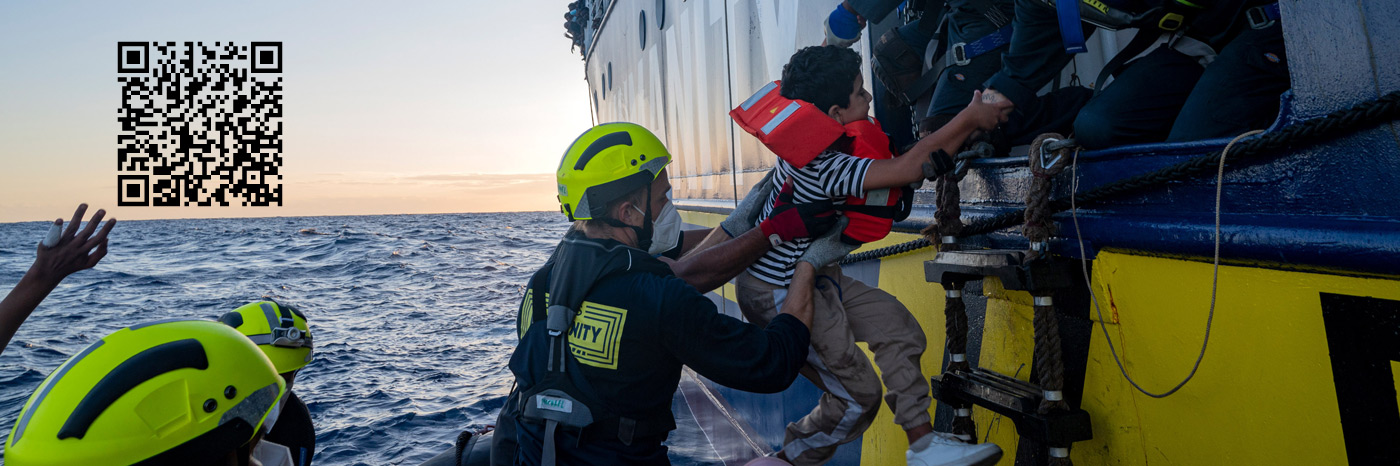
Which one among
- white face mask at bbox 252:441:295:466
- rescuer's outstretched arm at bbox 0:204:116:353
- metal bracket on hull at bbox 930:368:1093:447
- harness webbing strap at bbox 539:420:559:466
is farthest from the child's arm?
rescuer's outstretched arm at bbox 0:204:116:353

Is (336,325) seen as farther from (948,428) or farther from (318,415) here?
(948,428)

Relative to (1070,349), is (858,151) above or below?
above

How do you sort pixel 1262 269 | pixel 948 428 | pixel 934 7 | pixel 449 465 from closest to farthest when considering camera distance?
1. pixel 1262 269
2. pixel 948 428
3. pixel 934 7
4. pixel 449 465

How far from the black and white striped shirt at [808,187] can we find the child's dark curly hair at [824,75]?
203 mm

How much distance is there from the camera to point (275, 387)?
7.25ft

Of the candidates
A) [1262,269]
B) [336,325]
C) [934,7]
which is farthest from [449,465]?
[336,325]

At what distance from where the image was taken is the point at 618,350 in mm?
2246

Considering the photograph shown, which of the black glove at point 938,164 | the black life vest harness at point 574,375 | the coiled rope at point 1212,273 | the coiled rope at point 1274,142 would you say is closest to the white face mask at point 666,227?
the black life vest harness at point 574,375

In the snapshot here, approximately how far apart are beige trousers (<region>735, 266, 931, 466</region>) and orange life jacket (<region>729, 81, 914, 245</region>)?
9.7 inches

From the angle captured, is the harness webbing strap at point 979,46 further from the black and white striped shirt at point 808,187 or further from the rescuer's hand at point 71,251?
the rescuer's hand at point 71,251

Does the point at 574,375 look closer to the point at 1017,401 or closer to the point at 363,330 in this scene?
the point at 1017,401

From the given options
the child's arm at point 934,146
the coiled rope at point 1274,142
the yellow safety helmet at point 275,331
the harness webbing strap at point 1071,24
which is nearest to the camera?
the coiled rope at point 1274,142

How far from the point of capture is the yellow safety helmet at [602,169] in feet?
8.07

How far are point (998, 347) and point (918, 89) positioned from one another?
1.20m
